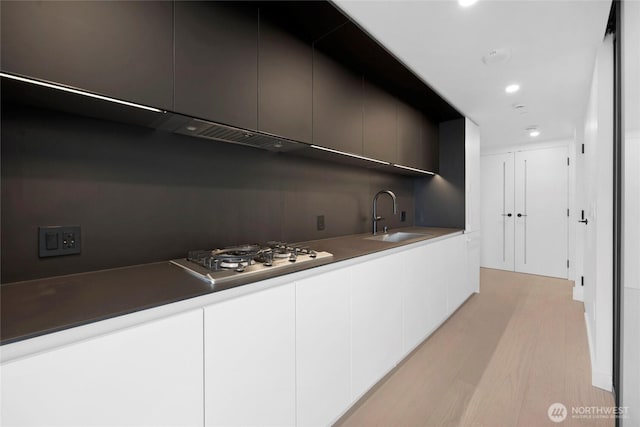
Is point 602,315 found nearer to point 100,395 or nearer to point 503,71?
point 503,71

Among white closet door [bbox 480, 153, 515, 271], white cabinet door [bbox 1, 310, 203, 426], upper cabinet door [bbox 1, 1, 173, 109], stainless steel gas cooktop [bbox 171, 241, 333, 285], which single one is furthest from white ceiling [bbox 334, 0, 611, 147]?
white closet door [bbox 480, 153, 515, 271]

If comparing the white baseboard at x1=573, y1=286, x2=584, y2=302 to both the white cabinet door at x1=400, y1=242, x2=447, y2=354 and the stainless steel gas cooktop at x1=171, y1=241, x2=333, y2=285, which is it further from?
the stainless steel gas cooktop at x1=171, y1=241, x2=333, y2=285

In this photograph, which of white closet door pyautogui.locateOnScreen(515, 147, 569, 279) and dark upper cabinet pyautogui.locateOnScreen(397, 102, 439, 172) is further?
white closet door pyautogui.locateOnScreen(515, 147, 569, 279)

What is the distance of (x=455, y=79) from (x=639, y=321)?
6.43 ft

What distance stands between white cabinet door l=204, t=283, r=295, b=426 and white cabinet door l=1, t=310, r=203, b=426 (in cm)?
5

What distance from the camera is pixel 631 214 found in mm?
1250

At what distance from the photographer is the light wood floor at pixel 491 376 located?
1.47 metres

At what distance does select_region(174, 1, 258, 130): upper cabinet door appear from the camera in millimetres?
1093

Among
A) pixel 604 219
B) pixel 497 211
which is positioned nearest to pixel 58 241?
pixel 604 219

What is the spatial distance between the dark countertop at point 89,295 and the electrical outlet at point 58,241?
0.32 feet

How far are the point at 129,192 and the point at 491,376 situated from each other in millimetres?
2411

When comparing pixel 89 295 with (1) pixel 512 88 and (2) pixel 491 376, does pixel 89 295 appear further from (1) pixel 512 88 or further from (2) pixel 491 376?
(1) pixel 512 88

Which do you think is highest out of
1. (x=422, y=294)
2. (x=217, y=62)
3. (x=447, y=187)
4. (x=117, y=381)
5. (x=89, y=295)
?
(x=217, y=62)

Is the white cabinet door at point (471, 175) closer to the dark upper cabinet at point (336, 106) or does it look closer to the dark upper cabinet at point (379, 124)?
the dark upper cabinet at point (379, 124)
